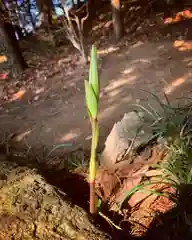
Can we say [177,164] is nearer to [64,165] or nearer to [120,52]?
[64,165]

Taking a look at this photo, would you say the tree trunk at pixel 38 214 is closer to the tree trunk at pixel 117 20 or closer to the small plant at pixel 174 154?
the small plant at pixel 174 154

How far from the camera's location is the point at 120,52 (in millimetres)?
5547

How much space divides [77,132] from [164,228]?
2.28 m

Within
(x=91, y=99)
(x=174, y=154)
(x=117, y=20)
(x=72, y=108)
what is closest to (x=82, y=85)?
(x=72, y=108)

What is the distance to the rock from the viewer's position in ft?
7.41

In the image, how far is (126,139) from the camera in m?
2.33

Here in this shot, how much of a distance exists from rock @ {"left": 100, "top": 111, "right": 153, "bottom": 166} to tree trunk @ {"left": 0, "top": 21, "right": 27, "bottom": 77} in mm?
3649

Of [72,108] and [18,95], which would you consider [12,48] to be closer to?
[18,95]

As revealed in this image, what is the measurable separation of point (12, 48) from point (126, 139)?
3.94 metres

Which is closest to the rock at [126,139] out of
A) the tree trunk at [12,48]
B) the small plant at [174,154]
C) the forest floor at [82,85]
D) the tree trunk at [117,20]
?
the small plant at [174,154]

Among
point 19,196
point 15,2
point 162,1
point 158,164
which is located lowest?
point 158,164

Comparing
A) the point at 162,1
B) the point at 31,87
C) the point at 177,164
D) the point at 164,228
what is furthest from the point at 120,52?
the point at 164,228

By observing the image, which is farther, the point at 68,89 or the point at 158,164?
the point at 68,89

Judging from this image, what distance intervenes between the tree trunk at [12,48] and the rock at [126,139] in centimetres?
365
